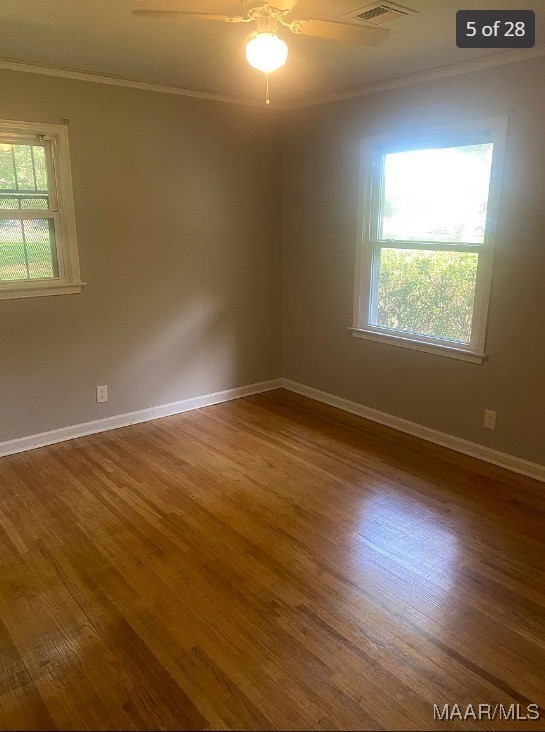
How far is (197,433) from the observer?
13.0ft

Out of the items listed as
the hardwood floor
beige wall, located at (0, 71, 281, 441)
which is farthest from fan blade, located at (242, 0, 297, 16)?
the hardwood floor

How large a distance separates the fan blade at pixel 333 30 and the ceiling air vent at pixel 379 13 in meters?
0.14

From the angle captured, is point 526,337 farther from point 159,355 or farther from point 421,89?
point 159,355

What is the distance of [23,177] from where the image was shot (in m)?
3.36

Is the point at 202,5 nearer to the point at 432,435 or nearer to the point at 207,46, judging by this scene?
the point at 207,46

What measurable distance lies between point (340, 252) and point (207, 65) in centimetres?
167

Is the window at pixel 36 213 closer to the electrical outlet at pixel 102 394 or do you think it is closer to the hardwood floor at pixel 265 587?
the electrical outlet at pixel 102 394

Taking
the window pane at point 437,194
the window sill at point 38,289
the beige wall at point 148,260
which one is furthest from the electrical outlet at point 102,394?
the window pane at point 437,194

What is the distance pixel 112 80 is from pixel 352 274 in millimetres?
2197

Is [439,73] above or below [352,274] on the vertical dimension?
above

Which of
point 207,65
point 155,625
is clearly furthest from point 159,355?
point 155,625

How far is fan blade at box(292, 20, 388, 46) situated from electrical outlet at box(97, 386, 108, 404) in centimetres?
276

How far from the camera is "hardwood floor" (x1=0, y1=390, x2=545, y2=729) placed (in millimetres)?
1759

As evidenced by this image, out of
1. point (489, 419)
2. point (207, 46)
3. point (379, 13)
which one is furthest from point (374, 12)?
point (489, 419)
